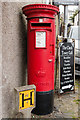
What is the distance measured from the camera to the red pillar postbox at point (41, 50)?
288 cm

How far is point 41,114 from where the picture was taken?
3.20m

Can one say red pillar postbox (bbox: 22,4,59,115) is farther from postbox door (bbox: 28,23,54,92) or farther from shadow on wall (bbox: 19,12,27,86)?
shadow on wall (bbox: 19,12,27,86)

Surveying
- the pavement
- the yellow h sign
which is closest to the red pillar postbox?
the pavement

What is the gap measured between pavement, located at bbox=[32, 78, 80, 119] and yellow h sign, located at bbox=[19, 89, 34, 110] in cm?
91

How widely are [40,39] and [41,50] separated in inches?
9.0

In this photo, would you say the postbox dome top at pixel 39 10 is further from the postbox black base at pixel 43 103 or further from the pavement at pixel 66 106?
the pavement at pixel 66 106

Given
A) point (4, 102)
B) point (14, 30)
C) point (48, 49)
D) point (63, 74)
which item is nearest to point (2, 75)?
point (4, 102)

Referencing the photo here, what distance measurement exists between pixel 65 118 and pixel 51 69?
3.70ft

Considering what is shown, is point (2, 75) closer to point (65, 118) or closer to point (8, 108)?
point (8, 108)

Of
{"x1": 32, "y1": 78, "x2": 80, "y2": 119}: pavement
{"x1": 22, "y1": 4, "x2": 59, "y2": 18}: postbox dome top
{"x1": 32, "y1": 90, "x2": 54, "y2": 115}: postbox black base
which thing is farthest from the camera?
{"x1": 32, "y1": 78, "x2": 80, "y2": 119}: pavement

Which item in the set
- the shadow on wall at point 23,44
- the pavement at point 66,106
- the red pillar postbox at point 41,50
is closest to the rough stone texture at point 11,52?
the shadow on wall at point 23,44

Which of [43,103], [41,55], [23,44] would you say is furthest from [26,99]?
[23,44]

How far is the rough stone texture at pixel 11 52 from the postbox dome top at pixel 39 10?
24cm

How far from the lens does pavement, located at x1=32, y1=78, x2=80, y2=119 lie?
3264mm
